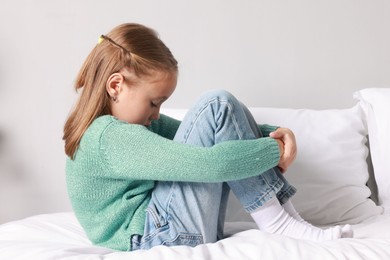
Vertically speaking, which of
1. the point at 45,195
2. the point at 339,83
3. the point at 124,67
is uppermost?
the point at 124,67

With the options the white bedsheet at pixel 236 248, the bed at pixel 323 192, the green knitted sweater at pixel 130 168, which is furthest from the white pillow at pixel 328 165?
the green knitted sweater at pixel 130 168

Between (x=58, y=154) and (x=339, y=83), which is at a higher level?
(x=339, y=83)

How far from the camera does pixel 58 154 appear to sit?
1987 mm

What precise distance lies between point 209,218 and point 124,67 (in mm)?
395

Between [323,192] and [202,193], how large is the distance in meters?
0.50

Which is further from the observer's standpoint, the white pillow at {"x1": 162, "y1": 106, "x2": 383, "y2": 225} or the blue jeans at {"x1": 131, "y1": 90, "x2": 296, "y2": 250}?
the white pillow at {"x1": 162, "y1": 106, "x2": 383, "y2": 225}

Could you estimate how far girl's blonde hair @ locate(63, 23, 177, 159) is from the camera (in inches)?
51.7

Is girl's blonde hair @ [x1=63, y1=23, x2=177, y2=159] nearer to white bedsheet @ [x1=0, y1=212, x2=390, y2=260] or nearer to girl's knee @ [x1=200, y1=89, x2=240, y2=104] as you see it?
girl's knee @ [x1=200, y1=89, x2=240, y2=104]

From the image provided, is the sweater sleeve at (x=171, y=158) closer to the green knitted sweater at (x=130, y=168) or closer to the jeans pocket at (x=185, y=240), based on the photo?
the green knitted sweater at (x=130, y=168)

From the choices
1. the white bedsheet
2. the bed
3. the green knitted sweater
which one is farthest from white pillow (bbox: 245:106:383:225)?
the green knitted sweater

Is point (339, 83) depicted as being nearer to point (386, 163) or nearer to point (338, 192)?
point (386, 163)

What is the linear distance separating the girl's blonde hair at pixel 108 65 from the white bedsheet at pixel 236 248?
0.74ft

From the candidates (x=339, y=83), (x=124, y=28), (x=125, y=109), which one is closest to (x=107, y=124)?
(x=125, y=109)

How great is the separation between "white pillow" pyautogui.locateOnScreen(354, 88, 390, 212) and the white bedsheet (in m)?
0.30
